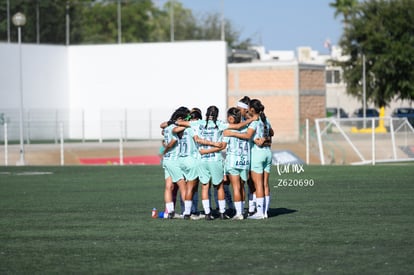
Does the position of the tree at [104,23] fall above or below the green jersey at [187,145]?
above

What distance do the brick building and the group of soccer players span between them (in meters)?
43.8

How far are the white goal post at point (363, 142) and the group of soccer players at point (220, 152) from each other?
22906 millimetres

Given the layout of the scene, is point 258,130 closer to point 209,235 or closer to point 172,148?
point 172,148

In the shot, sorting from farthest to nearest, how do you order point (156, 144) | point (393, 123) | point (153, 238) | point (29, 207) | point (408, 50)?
1. point (408, 50)
2. point (156, 144)
3. point (393, 123)
4. point (29, 207)
5. point (153, 238)

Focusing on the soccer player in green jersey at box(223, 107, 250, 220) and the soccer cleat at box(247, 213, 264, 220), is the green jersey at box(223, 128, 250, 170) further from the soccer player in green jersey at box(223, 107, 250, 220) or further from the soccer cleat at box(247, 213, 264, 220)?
the soccer cleat at box(247, 213, 264, 220)

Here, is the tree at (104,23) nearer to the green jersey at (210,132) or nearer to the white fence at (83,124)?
the white fence at (83,124)

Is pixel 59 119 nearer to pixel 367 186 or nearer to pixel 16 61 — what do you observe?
pixel 16 61

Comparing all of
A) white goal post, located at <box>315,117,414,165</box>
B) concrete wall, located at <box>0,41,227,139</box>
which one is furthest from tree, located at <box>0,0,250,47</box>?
white goal post, located at <box>315,117,414,165</box>

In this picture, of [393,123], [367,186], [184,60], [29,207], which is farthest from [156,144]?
Answer: [29,207]

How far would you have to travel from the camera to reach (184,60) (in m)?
64.6

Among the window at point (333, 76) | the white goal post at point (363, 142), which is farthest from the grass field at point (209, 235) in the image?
the window at point (333, 76)

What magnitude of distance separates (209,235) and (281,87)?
4826cm

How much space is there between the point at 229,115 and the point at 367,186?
8.63 meters

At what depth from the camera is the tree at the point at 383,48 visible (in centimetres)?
6831
